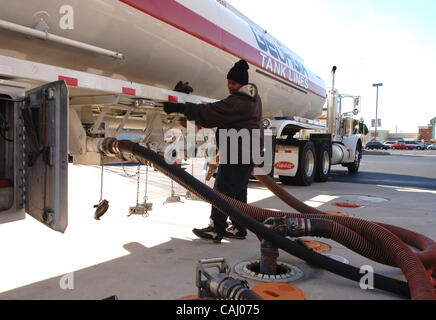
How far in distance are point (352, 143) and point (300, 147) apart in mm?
4475

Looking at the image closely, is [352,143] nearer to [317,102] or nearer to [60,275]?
[317,102]

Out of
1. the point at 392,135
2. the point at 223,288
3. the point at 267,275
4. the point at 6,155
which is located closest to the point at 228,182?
the point at 267,275

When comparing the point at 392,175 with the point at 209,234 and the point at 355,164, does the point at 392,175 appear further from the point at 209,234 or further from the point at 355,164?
the point at 209,234

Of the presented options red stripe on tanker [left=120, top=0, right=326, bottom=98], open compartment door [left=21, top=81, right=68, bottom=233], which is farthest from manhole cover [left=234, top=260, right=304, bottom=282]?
red stripe on tanker [left=120, top=0, right=326, bottom=98]

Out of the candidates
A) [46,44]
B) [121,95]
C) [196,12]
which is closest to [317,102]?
[196,12]

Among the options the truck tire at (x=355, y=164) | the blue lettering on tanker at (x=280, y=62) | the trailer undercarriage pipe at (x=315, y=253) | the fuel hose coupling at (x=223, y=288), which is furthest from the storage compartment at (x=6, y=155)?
the truck tire at (x=355, y=164)

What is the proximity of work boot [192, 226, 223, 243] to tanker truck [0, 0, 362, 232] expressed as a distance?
1.14 meters

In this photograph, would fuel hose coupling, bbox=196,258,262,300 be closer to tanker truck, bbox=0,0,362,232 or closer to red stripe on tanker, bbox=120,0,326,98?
tanker truck, bbox=0,0,362,232

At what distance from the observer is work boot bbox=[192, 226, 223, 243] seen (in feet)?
12.0

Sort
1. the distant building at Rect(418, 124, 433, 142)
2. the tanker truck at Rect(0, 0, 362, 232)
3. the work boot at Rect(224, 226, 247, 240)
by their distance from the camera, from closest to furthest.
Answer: the tanker truck at Rect(0, 0, 362, 232)
the work boot at Rect(224, 226, 247, 240)
the distant building at Rect(418, 124, 433, 142)

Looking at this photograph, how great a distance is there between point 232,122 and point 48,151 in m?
1.70
